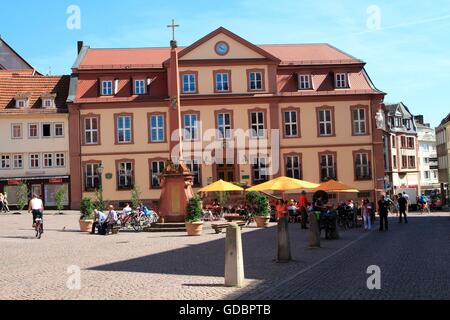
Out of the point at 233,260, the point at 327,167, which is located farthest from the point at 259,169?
the point at 233,260

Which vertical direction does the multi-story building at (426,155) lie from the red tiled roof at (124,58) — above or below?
below

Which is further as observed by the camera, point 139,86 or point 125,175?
point 139,86

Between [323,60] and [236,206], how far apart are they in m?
16.5

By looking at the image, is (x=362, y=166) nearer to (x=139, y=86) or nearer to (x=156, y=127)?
(x=156, y=127)

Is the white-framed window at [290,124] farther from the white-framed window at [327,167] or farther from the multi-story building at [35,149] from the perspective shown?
the multi-story building at [35,149]

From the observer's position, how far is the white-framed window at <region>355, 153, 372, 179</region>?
2068 inches

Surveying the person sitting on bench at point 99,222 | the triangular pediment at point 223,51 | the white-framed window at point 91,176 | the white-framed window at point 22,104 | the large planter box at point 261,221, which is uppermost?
the triangular pediment at point 223,51

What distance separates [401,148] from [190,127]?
39233 mm

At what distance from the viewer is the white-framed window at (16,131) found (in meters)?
52.3

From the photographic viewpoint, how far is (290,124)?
52.5 m

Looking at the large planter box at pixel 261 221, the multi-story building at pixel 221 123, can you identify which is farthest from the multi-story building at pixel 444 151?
the large planter box at pixel 261 221

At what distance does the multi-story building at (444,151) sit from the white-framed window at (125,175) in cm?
4159

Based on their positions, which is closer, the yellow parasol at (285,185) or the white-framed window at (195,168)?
the yellow parasol at (285,185)
